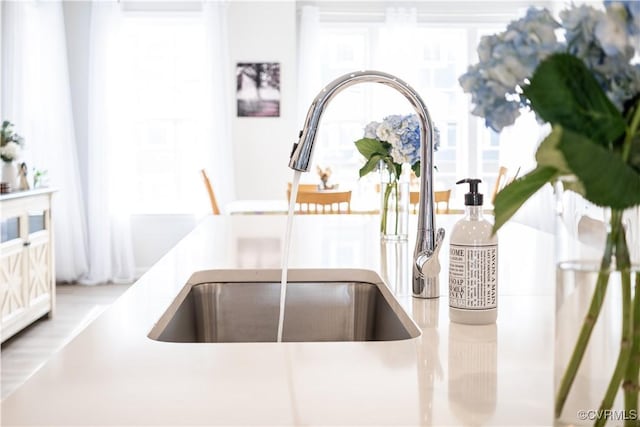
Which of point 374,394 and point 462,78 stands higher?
point 462,78

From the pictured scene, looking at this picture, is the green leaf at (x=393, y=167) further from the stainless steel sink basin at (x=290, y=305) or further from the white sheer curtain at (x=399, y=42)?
the white sheer curtain at (x=399, y=42)

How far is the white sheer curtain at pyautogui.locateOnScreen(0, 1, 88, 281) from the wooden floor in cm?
46

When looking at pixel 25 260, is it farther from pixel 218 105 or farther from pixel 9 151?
pixel 218 105

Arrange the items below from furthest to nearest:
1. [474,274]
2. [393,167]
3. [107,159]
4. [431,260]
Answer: [107,159]
[393,167]
[431,260]
[474,274]

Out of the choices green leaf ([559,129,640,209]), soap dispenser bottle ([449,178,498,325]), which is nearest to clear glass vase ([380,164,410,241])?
soap dispenser bottle ([449,178,498,325])

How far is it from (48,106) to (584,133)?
6.18m

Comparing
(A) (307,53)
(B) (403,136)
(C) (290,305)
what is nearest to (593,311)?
(C) (290,305)

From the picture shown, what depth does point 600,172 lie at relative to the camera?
0.50 metres

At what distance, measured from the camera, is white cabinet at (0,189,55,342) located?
13.5 ft

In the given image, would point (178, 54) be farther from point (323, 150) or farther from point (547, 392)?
point (547, 392)

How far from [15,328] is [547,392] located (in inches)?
160

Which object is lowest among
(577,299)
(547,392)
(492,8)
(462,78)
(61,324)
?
(61,324)

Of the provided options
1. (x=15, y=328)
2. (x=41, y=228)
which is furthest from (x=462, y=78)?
(x=41, y=228)

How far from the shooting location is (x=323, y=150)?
6684mm
